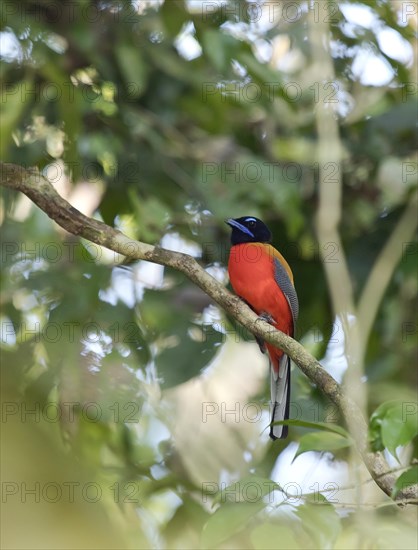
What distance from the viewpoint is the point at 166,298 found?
575 cm

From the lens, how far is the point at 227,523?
92.3 inches

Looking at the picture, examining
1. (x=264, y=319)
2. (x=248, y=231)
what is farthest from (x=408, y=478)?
(x=248, y=231)

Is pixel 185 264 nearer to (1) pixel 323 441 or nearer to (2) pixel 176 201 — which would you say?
(1) pixel 323 441

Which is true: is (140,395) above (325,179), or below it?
below

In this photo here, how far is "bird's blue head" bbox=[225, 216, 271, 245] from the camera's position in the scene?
598cm

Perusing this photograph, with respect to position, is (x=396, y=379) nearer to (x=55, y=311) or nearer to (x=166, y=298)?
(x=166, y=298)

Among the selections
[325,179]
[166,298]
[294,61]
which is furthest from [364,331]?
[294,61]

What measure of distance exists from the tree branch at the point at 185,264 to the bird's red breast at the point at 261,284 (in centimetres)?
215

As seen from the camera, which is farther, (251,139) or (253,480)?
(251,139)

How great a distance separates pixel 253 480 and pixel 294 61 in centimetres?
698

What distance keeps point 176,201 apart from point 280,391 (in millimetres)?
2019

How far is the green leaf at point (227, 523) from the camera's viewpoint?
2.34 m

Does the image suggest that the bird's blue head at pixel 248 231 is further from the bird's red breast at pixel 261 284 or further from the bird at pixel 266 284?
the bird's red breast at pixel 261 284

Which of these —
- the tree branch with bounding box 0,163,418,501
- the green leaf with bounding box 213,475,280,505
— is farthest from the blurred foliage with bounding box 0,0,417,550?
the green leaf with bounding box 213,475,280,505
